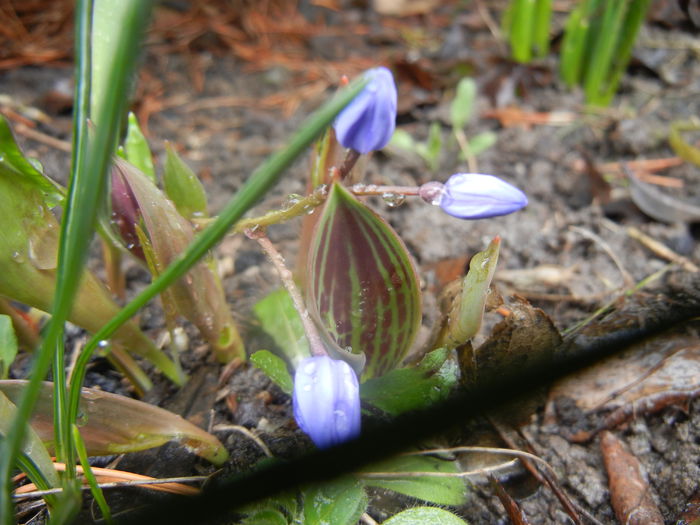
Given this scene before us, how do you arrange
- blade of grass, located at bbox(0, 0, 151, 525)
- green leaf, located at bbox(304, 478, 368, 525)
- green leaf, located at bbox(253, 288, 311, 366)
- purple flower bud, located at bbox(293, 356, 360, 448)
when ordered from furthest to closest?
green leaf, located at bbox(253, 288, 311, 366) < green leaf, located at bbox(304, 478, 368, 525) < purple flower bud, located at bbox(293, 356, 360, 448) < blade of grass, located at bbox(0, 0, 151, 525)

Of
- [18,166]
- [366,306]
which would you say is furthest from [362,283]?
[18,166]

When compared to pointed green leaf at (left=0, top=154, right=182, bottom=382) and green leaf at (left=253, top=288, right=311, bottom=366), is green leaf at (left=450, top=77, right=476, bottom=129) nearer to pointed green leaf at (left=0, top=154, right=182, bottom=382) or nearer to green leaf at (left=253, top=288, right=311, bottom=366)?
green leaf at (left=253, top=288, right=311, bottom=366)

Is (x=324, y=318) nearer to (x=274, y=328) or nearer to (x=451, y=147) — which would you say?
(x=274, y=328)

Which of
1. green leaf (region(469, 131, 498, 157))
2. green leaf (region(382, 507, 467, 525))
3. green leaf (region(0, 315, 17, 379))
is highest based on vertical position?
green leaf (region(0, 315, 17, 379))

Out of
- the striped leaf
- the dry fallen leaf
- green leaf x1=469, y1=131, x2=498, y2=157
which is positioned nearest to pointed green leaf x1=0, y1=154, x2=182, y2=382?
the striped leaf

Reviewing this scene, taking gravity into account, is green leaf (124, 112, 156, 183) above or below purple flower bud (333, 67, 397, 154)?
below

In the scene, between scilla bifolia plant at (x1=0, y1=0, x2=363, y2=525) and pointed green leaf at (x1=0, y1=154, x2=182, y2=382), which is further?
pointed green leaf at (x1=0, y1=154, x2=182, y2=382)

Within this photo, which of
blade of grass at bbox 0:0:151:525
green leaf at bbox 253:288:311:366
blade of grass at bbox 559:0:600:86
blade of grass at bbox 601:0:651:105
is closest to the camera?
blade of grass at bbox 0:0:151:525
